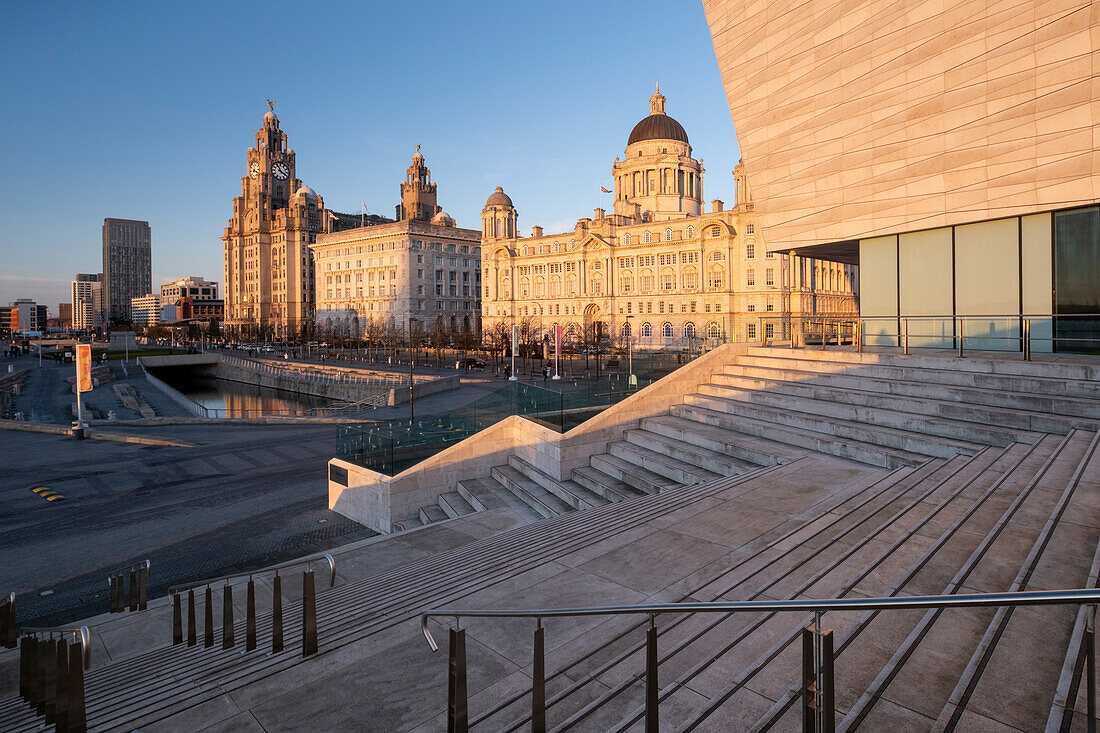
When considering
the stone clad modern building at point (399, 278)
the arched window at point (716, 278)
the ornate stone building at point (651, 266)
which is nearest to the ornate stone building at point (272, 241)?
the stone clad modern building at point (399, 278)

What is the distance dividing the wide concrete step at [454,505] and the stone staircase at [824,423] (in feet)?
0.16

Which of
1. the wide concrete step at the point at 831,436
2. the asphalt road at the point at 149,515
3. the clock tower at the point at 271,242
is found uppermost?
the clock tower at the point at 271,242

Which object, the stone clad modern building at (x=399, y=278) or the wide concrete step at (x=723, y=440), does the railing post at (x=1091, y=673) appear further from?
the stone clad modern building at (x=399, y=278)

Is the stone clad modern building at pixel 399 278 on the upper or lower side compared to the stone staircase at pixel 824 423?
upper

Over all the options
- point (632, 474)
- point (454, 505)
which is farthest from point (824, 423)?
point (454, 505)

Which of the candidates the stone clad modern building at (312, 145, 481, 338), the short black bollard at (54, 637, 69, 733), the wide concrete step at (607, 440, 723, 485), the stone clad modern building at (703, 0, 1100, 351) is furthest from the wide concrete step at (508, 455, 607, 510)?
the stone clad modern building at (312, 145, 481, 338)

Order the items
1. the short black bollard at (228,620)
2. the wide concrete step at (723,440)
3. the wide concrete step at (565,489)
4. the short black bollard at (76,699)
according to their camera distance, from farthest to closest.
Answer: the wide concrete step at (565,489) → the wide concrete step at (723,440) → the short black bollard at (228,620) → the short black bollard at (76,699)

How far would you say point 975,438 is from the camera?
1080 cm

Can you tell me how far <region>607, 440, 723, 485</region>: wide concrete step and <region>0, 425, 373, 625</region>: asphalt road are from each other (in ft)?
21.4

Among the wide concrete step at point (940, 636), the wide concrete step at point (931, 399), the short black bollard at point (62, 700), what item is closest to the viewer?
the wide concrete step at point (940, 636)

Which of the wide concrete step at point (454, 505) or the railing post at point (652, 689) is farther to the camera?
the wide concrete step at point (454, 505)

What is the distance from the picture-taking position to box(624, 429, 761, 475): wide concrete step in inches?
471

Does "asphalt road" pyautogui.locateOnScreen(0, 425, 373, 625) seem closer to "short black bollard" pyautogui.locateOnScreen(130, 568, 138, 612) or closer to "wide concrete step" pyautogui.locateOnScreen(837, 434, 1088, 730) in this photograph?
"short black bollard" pyautogui.locateOnScreen(130, 568, 138, 612)

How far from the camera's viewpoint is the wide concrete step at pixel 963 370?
11555 millimetres
